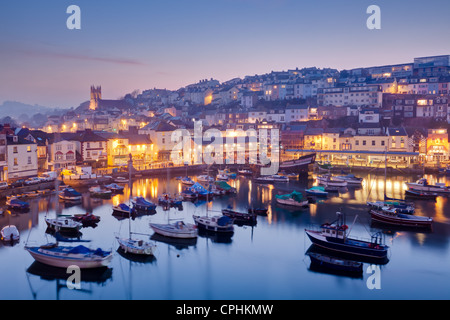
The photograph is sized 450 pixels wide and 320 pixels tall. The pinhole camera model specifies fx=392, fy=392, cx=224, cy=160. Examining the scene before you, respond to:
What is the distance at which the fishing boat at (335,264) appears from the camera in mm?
11164

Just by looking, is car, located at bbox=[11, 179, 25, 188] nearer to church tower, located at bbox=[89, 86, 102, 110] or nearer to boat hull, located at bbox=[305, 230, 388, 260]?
boat hull, located at bbox=[305, 230, 388, 260]

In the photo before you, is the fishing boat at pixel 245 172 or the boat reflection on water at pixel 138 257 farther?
the fishing boat at pixel 245 172

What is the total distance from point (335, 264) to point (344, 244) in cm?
111

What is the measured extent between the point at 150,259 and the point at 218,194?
9.49m

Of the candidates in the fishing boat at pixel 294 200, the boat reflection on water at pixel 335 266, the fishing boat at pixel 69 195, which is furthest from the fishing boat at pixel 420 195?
the fishing boat at pixel 69 195

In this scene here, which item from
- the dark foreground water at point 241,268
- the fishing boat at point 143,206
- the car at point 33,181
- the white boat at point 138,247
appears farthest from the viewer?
the car at point 33,181

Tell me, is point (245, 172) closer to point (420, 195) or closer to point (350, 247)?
point (420, 195)

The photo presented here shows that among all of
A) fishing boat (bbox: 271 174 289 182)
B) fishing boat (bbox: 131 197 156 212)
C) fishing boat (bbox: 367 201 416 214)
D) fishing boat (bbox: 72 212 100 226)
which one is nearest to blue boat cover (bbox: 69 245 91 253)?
A: fishing boat (bbox: 72 212 100 226)

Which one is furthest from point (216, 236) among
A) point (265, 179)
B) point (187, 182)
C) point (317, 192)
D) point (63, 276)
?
point (265, 179)

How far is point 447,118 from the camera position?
37.0 meters

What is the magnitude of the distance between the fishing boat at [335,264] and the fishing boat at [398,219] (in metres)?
4.63

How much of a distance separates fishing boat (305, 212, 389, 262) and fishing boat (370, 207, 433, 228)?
277 centimetres

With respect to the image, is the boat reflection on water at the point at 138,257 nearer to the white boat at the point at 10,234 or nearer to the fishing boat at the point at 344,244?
the white boat at the point at 10,234
